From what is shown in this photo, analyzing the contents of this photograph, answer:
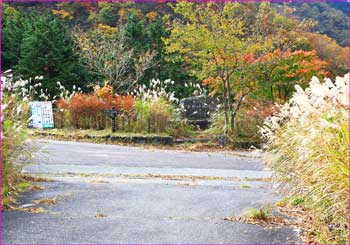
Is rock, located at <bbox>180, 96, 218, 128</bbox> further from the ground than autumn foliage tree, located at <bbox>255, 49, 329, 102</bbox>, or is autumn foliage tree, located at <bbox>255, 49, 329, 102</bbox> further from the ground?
autumn foliage tree, located at <bbox>255, 49, 329, 102</bbox>

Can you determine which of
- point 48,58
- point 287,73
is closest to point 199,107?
point 287,73

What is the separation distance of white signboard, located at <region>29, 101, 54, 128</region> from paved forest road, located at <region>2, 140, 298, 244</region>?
6264mm

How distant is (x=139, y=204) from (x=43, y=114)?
34.8ft

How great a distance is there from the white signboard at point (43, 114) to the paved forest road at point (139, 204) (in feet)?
20.6

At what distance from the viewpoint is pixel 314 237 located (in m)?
3.60

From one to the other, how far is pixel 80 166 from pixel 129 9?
67.0ft

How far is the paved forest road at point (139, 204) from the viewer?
362cm

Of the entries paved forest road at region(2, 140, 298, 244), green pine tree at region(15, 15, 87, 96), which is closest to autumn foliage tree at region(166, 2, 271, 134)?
paved forest road at region(2, 140, 298, 244)

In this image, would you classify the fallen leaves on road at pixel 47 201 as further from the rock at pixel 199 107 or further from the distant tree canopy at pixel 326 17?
the distant tree canopy at pixel 326 17

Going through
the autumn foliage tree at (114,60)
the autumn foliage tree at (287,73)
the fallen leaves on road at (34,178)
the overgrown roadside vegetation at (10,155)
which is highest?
the autumn foliage tree at (114,60)

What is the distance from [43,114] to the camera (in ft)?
48.2

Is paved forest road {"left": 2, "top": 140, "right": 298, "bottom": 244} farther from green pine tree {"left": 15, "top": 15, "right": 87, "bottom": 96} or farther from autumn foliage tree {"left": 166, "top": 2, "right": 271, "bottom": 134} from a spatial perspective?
green pine tree {"left": 15, "top": 15, "right": 87, "bottom": 96}

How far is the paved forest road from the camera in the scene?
3.62 metres

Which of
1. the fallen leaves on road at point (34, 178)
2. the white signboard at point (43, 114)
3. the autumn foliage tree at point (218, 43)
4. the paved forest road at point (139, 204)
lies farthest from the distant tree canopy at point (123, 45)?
the fallen leaves on road at point (34, 178)
